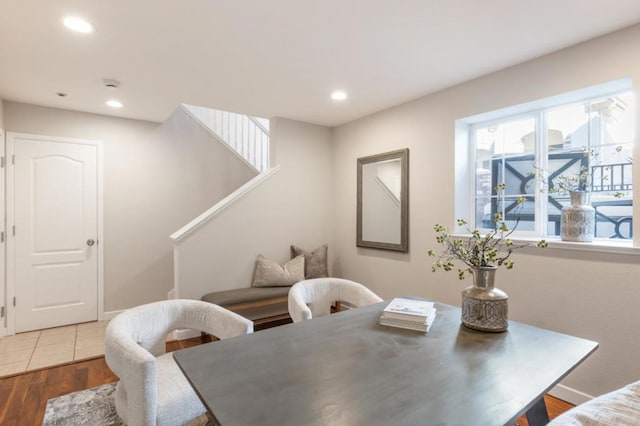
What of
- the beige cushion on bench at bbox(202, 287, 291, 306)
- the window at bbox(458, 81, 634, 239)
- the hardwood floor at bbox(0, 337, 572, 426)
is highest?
the window at bbox(458, 81, 634, 239)

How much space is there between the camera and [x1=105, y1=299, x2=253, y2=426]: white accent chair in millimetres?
1371

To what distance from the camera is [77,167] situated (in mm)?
3691

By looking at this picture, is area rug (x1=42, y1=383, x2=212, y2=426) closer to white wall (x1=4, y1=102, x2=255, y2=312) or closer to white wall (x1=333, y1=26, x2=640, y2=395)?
white wall (x1=4, y1=102, x2=255, y2=312)

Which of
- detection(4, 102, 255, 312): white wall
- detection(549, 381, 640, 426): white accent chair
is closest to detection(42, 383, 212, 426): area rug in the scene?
detection(4, 102, 255, 312): white wall

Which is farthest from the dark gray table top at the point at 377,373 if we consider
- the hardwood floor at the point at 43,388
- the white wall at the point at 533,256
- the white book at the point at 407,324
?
the hardwood floor at the point at 43,388

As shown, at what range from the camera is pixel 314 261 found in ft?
12.7

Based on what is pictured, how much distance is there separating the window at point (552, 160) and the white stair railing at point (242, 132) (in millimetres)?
2895

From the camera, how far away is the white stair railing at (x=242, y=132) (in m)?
4.56

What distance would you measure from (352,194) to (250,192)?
47.9 inches

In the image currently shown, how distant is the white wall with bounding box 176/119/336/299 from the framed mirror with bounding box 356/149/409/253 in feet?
1.90

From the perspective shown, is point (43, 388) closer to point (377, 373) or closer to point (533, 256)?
point (377, 373)

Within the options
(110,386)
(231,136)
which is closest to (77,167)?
(231,136)

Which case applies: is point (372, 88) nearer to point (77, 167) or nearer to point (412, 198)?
point (412, 198)

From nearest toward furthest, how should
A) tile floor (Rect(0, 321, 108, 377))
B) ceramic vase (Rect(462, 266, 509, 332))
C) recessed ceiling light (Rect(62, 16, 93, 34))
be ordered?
ceramic vase (Rect(462, 266, 509, 332)), recessed ceiling light (Rect(62, 16, 93, 34)), tile floor (Rect(0, 321, 108, 377))
